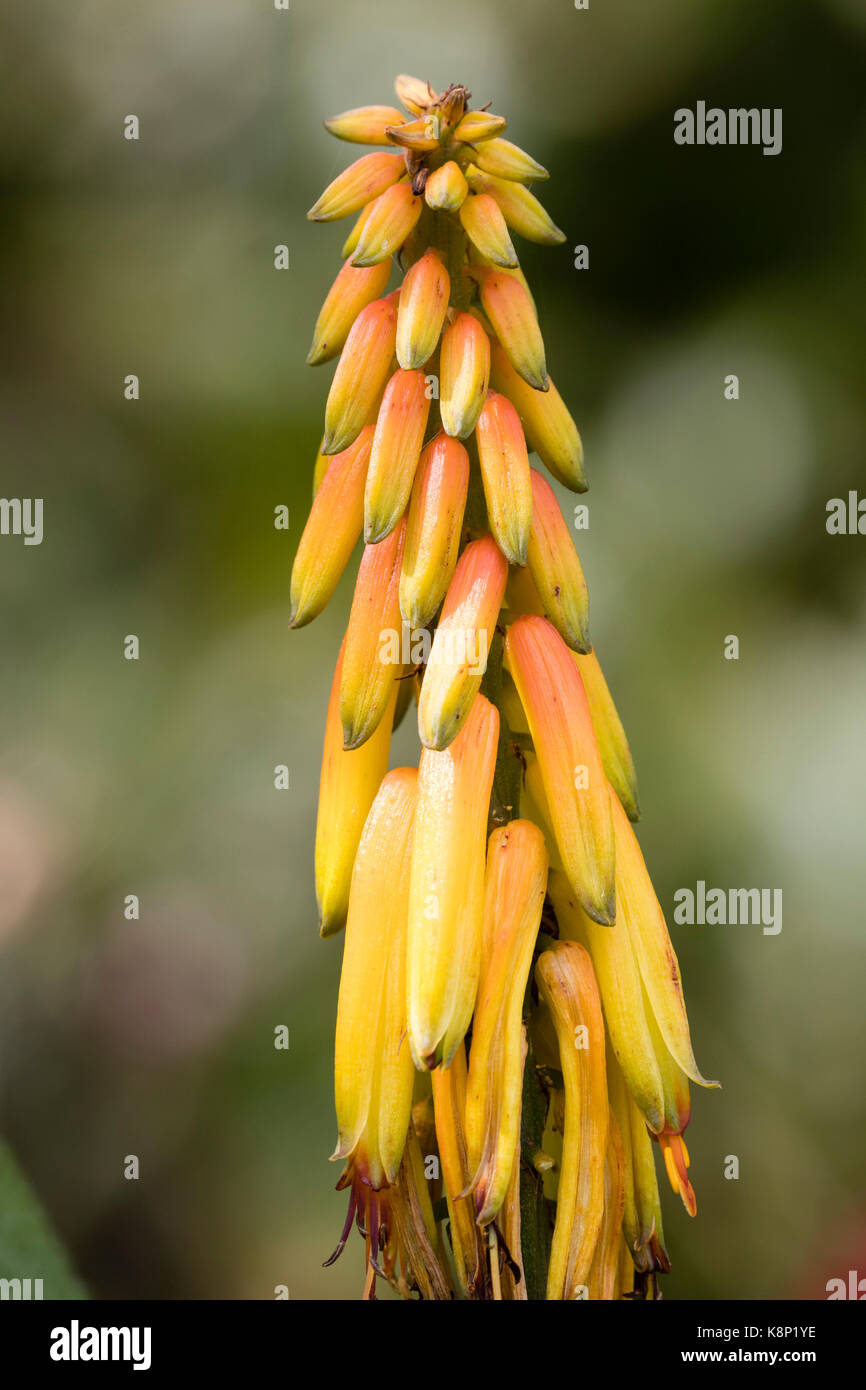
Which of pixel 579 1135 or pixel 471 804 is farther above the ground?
pixel 471 804

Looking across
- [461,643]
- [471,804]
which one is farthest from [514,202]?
[471,804]

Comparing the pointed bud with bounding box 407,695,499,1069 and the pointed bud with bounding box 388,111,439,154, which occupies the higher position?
the pointed bud with bounding box 388,111,439,154

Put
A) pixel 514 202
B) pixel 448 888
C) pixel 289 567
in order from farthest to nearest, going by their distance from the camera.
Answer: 1. pixel 289 567
2. pixel 514 202
3. pixel 448 888

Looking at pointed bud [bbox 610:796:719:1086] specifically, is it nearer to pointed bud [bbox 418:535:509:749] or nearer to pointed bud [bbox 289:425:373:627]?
pointed bud [bbox 418:535:509:749]

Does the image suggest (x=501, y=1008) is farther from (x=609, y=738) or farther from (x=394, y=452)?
(x=394, y=452)

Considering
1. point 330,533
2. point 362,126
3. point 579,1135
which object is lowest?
point 579,1135

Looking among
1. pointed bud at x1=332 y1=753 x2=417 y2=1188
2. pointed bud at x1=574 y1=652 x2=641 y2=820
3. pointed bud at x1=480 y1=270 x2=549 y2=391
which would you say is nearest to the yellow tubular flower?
pointed bud at x1=480 y1=270 x2=549 y2=391
